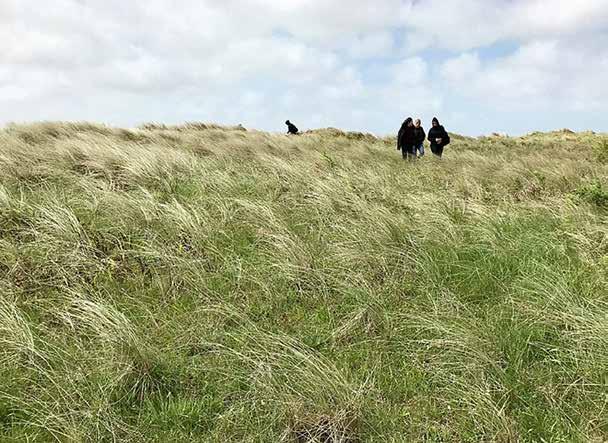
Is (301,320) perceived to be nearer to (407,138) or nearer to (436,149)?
(407,138)

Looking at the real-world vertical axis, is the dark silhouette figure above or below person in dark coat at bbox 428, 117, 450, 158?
above

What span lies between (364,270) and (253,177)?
418 cm

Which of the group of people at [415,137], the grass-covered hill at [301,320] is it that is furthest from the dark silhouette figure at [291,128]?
the grass-covered hill at [301,320]

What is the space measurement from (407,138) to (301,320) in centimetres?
1176

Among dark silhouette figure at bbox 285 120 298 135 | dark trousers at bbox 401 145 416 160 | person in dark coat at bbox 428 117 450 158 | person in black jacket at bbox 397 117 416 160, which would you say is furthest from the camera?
dark silhouette figure at bbox 285 120 298 135

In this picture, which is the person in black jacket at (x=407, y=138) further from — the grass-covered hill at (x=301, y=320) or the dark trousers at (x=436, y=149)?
the grass-covered hill at (x=301, y=320)

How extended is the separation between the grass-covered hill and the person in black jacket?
8.24 meters

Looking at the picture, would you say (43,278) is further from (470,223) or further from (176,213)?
(470,223)

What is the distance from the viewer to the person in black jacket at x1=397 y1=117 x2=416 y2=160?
1390 cm

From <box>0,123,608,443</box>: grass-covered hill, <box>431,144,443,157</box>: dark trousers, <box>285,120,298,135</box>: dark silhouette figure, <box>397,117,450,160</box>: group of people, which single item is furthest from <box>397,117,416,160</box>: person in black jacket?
<box>285,120,298,135</box>: dark silhouette figure

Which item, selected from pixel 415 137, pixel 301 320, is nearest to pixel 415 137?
pixel 415 137

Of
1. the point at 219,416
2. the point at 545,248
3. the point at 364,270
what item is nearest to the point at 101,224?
the point at 364,270

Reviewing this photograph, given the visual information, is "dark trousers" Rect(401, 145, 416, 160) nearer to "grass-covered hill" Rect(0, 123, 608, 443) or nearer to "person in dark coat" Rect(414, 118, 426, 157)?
"person in dark coat" Rect(414, 118, 426, 157)

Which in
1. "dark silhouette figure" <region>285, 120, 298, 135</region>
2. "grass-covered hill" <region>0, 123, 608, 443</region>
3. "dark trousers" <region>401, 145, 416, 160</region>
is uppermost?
"dark silhouette figure" <region>285, 120, 298, 135</region>
